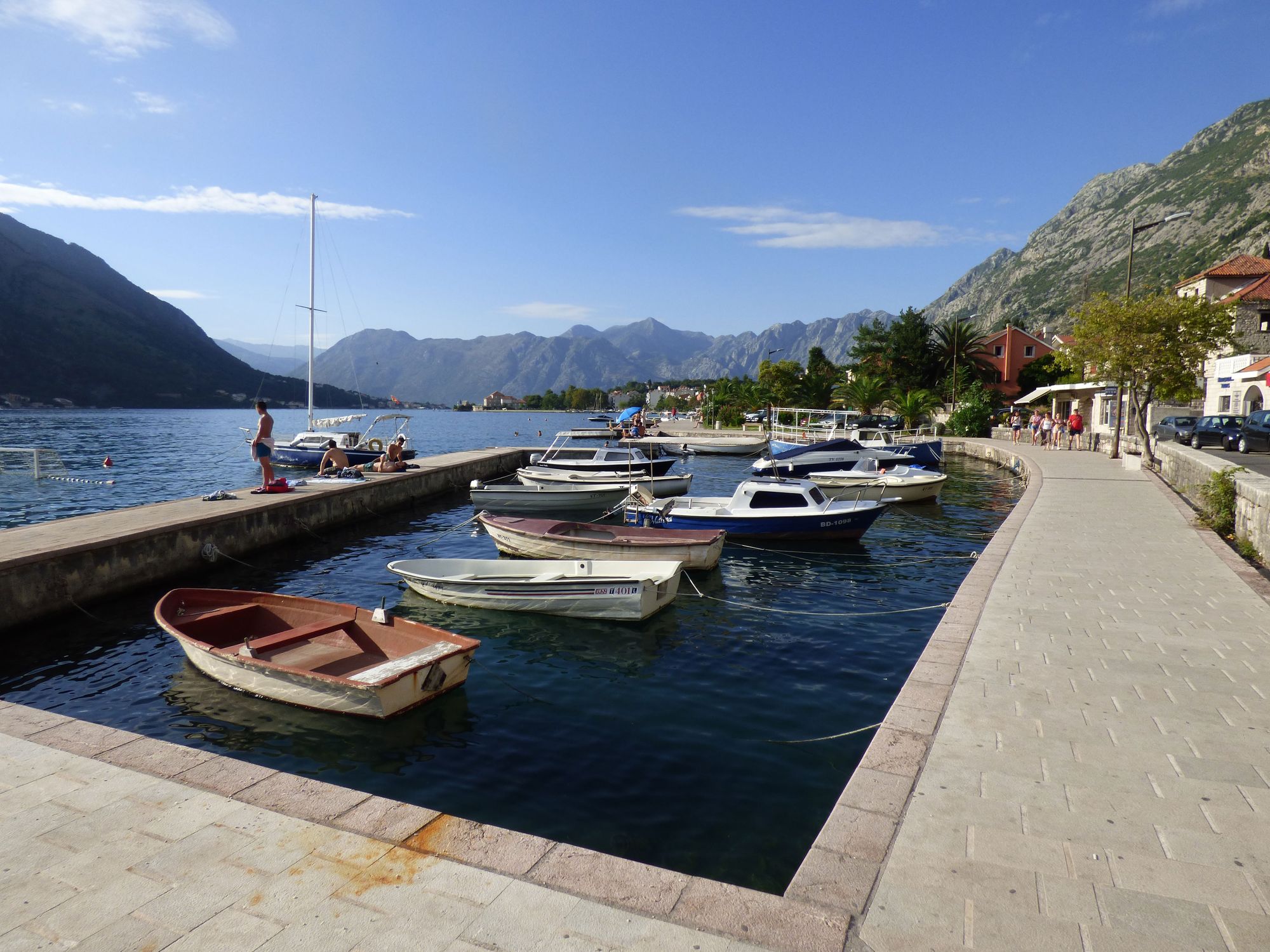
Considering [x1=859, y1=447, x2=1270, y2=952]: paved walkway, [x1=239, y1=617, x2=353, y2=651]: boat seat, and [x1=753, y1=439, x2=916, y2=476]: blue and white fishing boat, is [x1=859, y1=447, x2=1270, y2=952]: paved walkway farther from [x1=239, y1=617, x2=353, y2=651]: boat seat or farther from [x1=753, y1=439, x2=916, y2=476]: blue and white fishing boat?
[x1=753, y1=439, x2=916, y2=476]: blue and white fishing boat

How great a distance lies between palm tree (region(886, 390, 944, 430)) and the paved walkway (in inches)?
1853

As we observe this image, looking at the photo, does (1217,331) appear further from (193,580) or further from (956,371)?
(956,371)

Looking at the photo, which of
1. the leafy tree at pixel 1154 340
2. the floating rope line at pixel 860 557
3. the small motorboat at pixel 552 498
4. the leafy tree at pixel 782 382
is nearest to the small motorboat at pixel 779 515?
the floating rope line at pixel 860 557

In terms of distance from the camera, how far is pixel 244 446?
60.8 meters

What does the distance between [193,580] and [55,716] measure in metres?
9.35

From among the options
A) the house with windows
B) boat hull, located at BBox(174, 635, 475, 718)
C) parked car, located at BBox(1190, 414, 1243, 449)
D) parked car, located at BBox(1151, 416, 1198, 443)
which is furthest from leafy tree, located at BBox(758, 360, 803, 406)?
boat hull, located at BBox(174, 635, 475, 718)

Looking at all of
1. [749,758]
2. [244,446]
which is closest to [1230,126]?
[244,446]

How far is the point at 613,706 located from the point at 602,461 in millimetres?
20238

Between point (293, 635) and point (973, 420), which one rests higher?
point (973, 420)

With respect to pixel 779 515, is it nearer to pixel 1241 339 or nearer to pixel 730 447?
pixel 730 447

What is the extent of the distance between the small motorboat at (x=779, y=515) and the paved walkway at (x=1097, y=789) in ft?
26.0

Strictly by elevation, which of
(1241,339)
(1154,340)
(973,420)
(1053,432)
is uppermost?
(1241,339)

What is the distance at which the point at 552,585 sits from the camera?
12117 millimetres

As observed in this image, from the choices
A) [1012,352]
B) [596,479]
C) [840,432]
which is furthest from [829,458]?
[1012,352]
